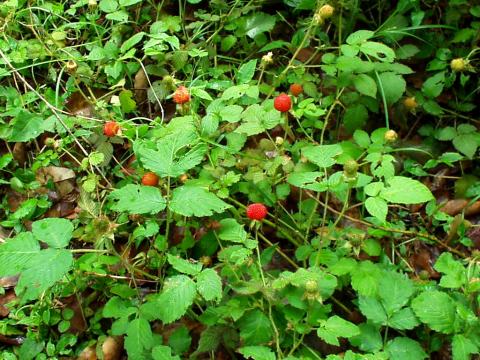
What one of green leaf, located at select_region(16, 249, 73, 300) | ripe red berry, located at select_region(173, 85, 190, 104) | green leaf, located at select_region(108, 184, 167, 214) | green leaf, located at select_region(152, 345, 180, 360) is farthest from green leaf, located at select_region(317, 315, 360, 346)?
ripe red berry, located at select_region(173, 85, 190, 104)

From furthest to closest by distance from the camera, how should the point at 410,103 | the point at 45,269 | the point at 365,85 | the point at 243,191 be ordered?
the point at 410,103 < the point at 365,85 < the point at 243,191 < the point at 45,269

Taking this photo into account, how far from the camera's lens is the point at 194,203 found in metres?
1.18

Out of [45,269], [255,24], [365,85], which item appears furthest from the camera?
[255,24]

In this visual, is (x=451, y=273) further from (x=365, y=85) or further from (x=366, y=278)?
(x=365, y=85)

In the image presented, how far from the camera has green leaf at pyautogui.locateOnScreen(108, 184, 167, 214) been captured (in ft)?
3.81

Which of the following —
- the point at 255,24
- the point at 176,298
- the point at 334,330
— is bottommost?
the point at 334,330

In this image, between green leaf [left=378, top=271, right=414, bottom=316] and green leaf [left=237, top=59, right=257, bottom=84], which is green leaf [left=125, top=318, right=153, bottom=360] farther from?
Result: green leaf [left=237, top=59, right=257, bottom=84]

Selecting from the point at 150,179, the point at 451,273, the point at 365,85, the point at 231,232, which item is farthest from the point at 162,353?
the point at 365,85

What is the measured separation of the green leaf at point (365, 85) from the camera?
5.56ft

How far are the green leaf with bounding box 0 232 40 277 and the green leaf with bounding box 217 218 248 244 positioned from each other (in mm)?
482

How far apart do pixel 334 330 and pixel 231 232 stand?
0.37m

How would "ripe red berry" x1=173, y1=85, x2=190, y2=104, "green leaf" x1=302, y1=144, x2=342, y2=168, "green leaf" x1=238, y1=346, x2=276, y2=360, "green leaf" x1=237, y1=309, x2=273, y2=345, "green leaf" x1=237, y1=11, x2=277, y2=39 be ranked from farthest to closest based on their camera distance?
"green leaf" x1=237, y1=11, x2=277, y2=39
"ripe red berry" x1=173, y1=85, x2=190, y2=104
"green leaf" x1=302, y1=144, x2=342, y2=168
"green leaf" x1=237, y1=309, x2=273, y2=345
"green leaf" x1=238, y1=346, x2=276, y2=360

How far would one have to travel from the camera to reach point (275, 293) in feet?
4.34

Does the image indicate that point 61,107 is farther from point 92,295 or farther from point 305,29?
point 305,29
